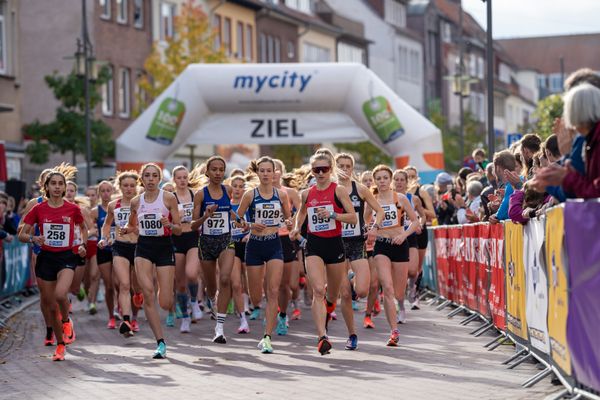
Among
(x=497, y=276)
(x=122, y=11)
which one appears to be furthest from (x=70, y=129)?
(x=497, y=276)

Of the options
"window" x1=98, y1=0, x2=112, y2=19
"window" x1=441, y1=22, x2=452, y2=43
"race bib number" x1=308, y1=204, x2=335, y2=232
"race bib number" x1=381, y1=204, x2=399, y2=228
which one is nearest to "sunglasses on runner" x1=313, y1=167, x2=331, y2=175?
"race bib number" x1=308, y1=204, x2=335, y2=232

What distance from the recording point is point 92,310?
21891mm

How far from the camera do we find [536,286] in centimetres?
1151

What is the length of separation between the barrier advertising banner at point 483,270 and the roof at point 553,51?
138 m

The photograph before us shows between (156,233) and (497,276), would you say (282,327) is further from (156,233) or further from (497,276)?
(497,276)

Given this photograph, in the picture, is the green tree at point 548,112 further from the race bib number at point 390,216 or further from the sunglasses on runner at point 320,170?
the sunglasses on runner at point 320,170

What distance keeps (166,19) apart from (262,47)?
11.1m

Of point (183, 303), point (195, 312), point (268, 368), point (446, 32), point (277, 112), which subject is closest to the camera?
point (268, 368)

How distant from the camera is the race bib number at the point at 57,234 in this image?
15.5 m

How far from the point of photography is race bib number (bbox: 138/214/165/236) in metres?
15.2

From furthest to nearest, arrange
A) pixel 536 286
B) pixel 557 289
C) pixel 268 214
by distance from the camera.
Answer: pixel 268 214
pixel 536 286
pixel 557 289

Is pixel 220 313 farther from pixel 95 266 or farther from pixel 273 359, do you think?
pixel 95 266

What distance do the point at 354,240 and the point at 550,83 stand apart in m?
140

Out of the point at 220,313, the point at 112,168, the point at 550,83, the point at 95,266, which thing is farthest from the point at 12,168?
the point at 550,83
